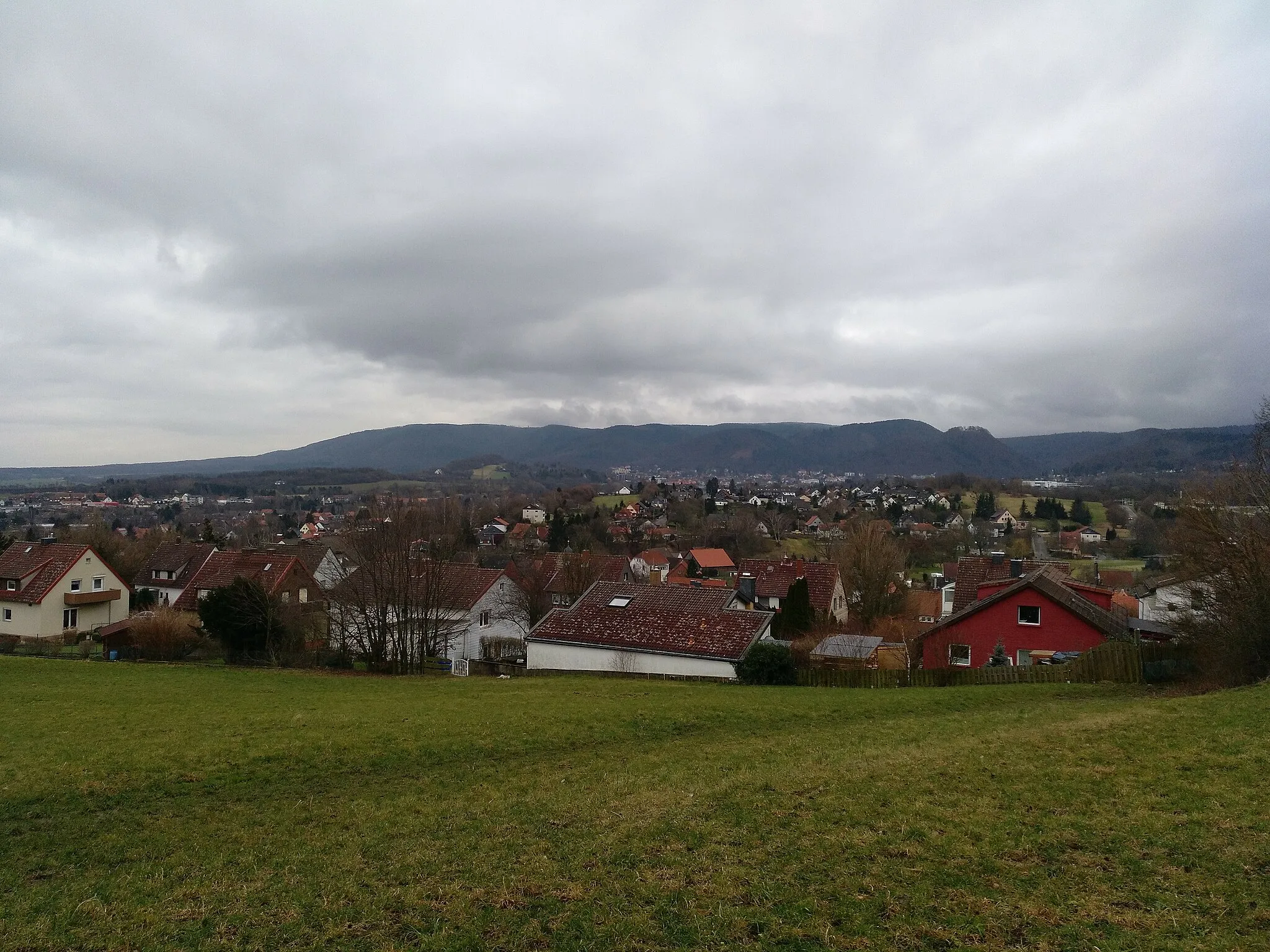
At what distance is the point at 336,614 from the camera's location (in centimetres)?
4356

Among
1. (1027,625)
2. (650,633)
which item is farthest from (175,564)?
(1027,625)

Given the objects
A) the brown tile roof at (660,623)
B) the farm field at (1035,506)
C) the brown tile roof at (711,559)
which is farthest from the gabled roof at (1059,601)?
the farm field at (1035,506)

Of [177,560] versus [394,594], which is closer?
[394,594]

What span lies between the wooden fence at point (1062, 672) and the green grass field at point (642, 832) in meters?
7.97

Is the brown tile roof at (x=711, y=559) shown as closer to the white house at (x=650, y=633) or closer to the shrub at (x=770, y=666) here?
the white house at (x=650, y=633)

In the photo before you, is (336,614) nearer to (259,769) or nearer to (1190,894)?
(259,769)

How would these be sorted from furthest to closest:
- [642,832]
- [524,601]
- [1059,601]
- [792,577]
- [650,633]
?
[792,577] < [524,601] < [650,633] < [1059,601] < [642,832]

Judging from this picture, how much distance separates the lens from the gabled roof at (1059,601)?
34156 millimetres

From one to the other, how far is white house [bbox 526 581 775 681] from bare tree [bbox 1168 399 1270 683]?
671 inches

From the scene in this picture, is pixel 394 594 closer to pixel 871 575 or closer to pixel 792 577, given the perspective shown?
pixel 871 575

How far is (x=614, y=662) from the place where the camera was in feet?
118

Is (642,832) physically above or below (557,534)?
above

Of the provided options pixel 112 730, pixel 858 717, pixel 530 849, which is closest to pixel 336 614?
pixel 112 730

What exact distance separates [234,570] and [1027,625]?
5830cm
